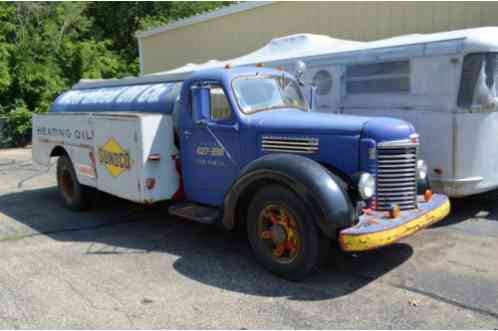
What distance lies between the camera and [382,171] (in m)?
4.72

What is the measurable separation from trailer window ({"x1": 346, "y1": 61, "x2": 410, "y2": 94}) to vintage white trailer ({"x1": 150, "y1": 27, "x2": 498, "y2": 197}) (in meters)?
0.01

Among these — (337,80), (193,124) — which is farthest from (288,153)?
(337,80)

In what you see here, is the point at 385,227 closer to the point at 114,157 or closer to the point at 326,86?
the point at 114,157

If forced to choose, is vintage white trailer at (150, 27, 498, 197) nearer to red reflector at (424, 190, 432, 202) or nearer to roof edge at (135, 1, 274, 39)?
red reflector at (424, 190, 432, 202)

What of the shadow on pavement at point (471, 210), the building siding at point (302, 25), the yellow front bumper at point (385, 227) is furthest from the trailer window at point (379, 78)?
the building siding at point (302, 25)

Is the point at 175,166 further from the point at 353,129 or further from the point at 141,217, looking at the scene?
the point at 353,129

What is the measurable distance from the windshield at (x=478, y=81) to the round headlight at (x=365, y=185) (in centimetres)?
260

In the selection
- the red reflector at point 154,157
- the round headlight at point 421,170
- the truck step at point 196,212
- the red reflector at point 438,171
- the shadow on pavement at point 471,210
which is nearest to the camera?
the round headlight at point 421,170

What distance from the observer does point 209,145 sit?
5.71 meters

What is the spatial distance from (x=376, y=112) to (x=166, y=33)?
1363 cm

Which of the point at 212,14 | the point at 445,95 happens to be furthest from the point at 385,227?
the point at 212,14

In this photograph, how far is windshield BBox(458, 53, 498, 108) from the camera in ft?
20.4

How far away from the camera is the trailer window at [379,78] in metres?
6.97

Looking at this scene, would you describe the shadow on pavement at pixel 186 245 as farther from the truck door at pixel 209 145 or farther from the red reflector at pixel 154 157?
the red reflector at pixel 154 157
